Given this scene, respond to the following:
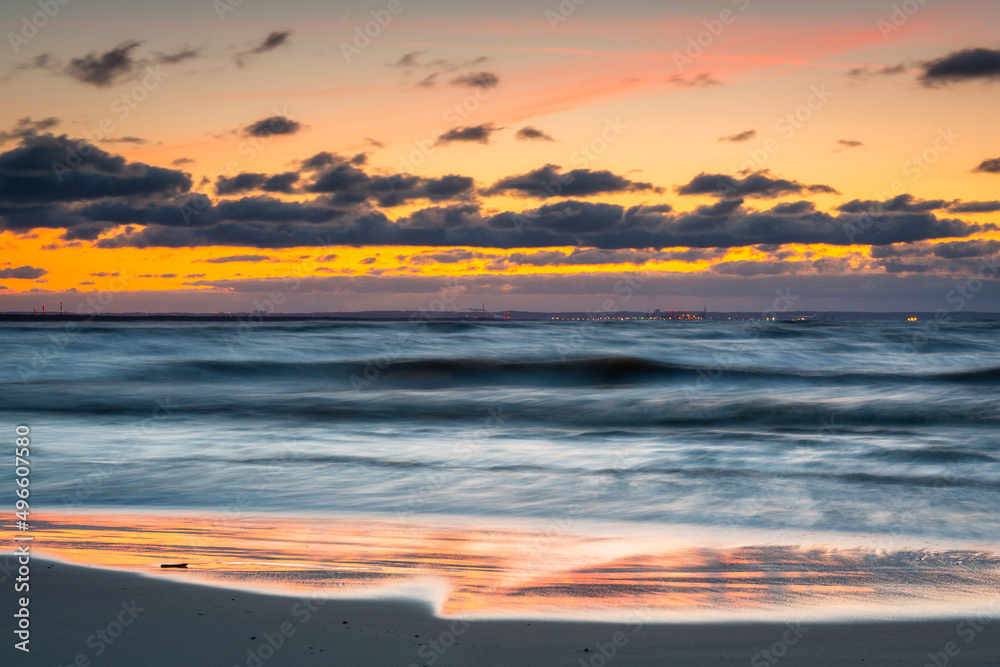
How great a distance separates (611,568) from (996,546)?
8.80 ft

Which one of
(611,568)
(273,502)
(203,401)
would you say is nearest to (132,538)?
(273,502)

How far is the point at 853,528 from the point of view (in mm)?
5547

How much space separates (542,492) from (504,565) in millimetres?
2554

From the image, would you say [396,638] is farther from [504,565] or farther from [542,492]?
[542,492]

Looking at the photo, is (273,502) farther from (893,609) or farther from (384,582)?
(893,609)

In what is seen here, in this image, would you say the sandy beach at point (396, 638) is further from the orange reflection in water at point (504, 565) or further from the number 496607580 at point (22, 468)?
the number 496607580 at point (22, 468)

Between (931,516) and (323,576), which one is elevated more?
(323,576)

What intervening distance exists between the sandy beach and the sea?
9.1 inches

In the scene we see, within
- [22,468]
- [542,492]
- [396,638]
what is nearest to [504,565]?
[396,638]

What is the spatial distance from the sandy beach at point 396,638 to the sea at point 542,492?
231 mm

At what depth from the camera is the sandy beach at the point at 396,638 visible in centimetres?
295

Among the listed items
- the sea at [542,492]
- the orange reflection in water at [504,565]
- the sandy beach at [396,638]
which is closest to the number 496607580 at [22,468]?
the sea at [542,492]

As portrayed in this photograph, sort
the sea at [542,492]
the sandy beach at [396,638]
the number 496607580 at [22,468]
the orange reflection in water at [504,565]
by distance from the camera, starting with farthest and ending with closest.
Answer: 1. the number 496607580 at [22,468]
2. the sea at [542,492]
3. the orange reflection in water at [504,565]
4. the sandy beach at [396,638]

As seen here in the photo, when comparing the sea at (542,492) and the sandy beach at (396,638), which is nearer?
the sandy beach at (396,638)
